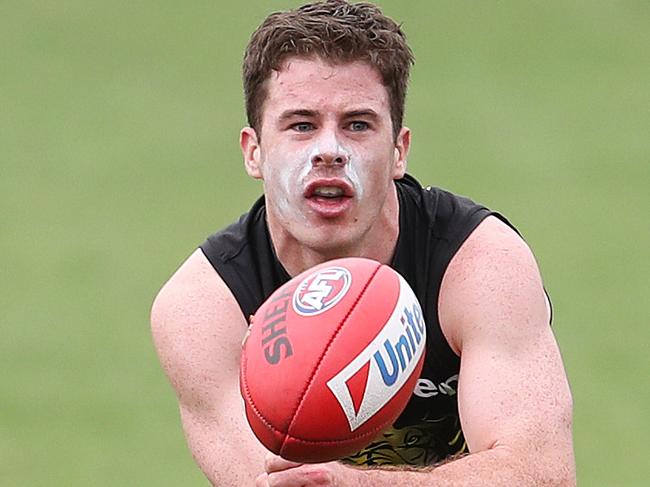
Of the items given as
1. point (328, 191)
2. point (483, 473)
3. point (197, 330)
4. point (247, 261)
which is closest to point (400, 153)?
point (328, 191)

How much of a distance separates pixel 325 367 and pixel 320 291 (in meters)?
0.23

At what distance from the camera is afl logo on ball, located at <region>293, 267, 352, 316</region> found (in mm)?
4621

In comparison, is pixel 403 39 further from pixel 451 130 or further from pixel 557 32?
pixel 557 32

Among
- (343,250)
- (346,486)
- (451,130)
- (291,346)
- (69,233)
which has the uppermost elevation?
(451,130)

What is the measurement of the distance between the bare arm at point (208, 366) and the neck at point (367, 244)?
25cm

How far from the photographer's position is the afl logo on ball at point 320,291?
462cm

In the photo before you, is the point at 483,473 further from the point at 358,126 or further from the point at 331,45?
the point at 331,45

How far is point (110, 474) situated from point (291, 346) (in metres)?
4.96

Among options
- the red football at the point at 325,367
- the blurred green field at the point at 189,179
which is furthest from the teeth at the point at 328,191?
the blurred green field at the point at 189,179

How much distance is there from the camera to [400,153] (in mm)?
6059

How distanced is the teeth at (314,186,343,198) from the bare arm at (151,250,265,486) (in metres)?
0.53

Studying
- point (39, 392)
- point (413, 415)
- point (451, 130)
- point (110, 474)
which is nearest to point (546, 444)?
point (413, 415)

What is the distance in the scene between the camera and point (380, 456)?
620 cm

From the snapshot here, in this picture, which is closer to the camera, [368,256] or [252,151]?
[368,256]
